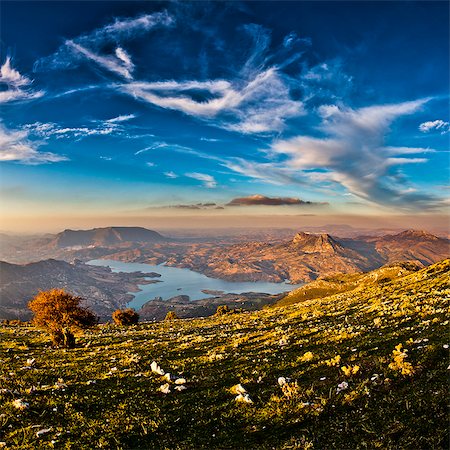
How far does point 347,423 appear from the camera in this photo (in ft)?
31.9

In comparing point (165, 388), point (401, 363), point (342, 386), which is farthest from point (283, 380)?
point (165, 388)

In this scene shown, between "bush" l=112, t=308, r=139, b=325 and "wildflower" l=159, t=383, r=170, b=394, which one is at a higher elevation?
"wildflower" l=159, t=383, r=170, b=394

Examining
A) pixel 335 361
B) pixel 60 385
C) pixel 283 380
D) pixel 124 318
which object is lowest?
pixel 124 318

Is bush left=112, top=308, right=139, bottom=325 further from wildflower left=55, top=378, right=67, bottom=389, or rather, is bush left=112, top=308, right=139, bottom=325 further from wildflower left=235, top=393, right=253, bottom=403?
wildflower left=235, top=393, right=253, bottom=403

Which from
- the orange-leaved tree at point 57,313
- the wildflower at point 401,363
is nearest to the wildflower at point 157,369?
the wildflower at point 401,363

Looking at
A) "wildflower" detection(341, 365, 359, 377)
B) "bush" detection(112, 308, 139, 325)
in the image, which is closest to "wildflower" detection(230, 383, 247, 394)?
"wildflower" detection(341, 365, 359, 377)

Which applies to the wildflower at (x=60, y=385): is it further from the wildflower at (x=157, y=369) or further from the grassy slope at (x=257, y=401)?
the wildflower at (x=157, y=369)

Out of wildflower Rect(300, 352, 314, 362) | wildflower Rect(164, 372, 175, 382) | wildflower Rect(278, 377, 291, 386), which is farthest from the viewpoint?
wildflower Rect(300, 352, 314, 362)

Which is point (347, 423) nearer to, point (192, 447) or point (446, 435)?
point (446, 435)

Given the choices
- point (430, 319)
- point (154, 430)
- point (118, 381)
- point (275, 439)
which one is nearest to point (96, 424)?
point (154, 430)

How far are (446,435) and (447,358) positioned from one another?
4.78 metres

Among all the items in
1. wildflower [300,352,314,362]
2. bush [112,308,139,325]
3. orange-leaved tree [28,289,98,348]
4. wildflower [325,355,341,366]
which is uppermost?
wildflower [325,355,341,366]

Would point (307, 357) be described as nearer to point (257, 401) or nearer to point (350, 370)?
point (350, 370)

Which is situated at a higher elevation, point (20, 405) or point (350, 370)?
point (350, 370)
